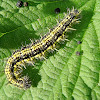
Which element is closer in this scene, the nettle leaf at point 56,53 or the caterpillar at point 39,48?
the nettle leaf at point 56,53

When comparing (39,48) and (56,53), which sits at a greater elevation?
(39,48)

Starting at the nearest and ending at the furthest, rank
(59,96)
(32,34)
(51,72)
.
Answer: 1. (59,96)
2. (51,72)
3. (32,34)

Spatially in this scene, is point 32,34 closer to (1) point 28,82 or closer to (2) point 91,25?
(1) point 28,82

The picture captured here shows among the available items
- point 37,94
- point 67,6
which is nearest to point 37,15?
point 67,6

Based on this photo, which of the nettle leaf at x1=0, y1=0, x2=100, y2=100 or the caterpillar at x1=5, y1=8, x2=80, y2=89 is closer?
the nettle leaf at x1=0, y1=0, x2=100, y2=100
